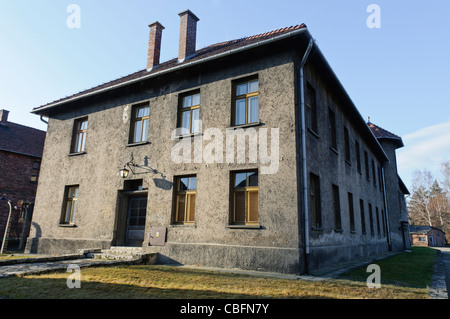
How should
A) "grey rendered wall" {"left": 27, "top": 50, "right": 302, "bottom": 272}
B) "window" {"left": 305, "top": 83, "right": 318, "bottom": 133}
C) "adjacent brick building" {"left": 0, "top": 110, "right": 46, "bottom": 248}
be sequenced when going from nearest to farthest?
"grey rendered wall" {"left": 27, "top": 50, "right": 302, "bottom": 272}, "window" {"left": 305, "top": 83, "right": 318, "bottom": 133}, "adjacent brick building" {"left": 0, "top": 110, "right": 46, "bottom": 248}

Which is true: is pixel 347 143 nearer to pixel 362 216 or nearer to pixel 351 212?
pixel 351 212

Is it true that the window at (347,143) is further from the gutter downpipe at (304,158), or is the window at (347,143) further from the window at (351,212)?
the gutter downpipe at (304,158)

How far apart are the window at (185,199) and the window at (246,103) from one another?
248 centimetres

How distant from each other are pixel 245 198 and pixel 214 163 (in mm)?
1484

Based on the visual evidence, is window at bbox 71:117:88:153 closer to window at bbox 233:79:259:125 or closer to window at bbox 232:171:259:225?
window at bbox 233:79:259:125

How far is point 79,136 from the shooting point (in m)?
13.9

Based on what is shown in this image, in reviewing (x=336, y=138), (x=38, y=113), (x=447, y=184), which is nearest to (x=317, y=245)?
(x=336, y=138)

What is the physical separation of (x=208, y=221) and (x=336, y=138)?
→ 6.69m

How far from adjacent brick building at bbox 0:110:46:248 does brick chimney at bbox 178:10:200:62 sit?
1360cm

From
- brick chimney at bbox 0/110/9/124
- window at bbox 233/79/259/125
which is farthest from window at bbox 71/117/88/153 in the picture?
brick chimney at bbox 0/110/9/124

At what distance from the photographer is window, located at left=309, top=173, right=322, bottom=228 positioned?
9922 mm

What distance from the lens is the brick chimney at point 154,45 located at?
14102mm

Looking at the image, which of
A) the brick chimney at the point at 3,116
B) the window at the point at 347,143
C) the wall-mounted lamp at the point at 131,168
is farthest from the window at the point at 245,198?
the brick chimney at the point at 3,116

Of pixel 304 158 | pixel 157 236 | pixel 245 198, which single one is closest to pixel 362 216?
pixel 304 158
